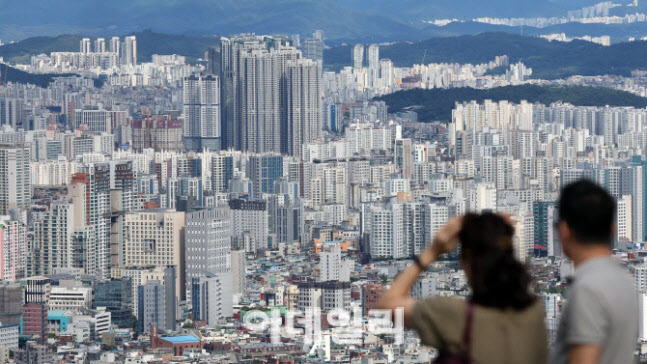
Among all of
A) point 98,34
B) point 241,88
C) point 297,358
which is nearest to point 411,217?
point 297,358

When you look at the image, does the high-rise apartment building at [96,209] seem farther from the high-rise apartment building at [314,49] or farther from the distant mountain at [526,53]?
the distant mountain at [526,53]

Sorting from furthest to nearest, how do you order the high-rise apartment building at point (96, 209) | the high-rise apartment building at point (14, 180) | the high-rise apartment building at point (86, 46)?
the high-rise apartment building at point (86, 46)
the high-rise apartment building at point (14, 180)
the high-rise apartment building at point (96, 209)

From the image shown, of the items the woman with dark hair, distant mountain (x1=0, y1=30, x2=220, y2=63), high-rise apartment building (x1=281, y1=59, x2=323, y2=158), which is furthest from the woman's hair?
distant mountain (x1=0, y1=30, x2=220, y2=63)

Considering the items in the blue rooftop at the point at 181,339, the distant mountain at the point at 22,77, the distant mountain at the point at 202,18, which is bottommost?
the blue rooftop at the point at 181,339

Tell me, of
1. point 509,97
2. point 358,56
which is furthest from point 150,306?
point 358,56

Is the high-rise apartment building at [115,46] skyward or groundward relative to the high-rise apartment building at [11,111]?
skyward

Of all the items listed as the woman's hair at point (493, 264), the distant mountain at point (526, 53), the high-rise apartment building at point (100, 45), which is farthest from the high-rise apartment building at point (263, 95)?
the woman's hair at point (493, 264)

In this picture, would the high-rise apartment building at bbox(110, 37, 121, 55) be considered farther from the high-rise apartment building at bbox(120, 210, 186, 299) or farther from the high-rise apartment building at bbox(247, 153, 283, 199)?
the high-rise apartment building at bbox(120, 210, 186, 299)

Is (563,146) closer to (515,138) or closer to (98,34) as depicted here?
(515,138)
